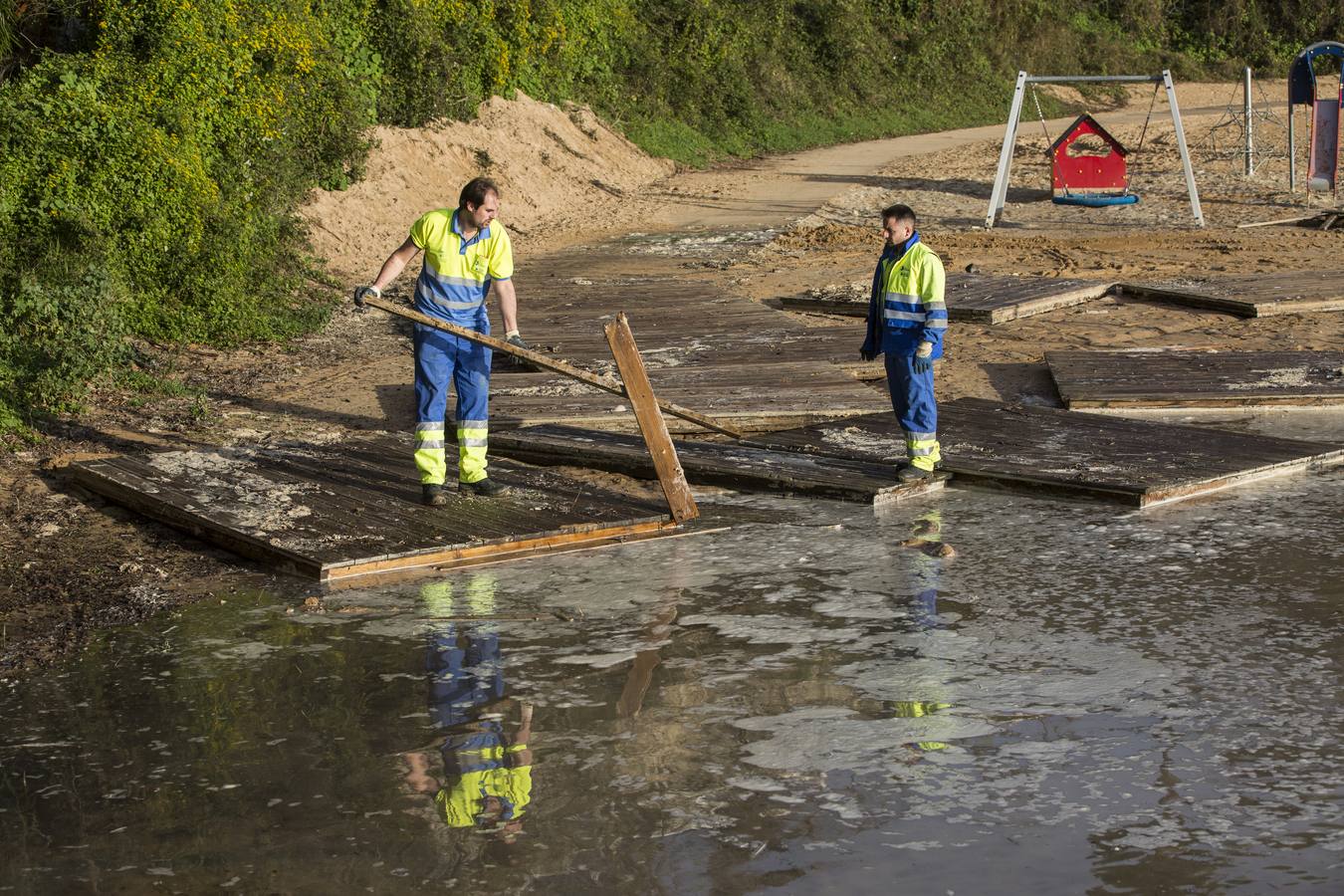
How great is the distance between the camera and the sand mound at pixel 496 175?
17.5 meters

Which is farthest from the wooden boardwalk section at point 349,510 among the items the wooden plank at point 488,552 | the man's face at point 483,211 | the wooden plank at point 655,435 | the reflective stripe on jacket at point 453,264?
the man's face at point 483,211

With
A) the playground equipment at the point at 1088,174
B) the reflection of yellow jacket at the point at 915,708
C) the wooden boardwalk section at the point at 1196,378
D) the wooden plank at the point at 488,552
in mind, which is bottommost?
the reflection of yellow jacket at the point at 915,708

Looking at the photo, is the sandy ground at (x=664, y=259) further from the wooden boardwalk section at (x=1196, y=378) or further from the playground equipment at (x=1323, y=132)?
the playground equipment at (x=1323, y=132)

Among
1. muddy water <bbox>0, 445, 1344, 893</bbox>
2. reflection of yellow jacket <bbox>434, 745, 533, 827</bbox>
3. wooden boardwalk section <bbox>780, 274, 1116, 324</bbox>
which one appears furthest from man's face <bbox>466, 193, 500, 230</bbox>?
wooden boardwalk section <bbox>780, 274, 1116, 324</bbox>

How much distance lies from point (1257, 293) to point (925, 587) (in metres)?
9.22

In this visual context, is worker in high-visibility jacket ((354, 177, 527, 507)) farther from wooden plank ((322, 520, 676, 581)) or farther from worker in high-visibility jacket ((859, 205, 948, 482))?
worker in high-visibility jacket ((859, 205, 948, 482))

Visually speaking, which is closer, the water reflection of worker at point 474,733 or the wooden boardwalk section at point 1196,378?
the water reflection of worker at point 474,733

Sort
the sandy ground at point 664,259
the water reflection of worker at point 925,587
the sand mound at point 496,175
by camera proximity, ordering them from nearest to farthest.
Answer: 1. the water reflection of worker at point 925,587
2. the sandy ground at point 664,259
3. the sand mound at point 496,175

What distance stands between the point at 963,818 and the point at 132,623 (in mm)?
3783

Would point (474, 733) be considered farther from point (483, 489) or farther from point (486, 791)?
point (483, 489)

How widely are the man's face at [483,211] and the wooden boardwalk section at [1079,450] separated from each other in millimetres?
2475

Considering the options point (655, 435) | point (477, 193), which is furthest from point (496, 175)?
point (655, 435)

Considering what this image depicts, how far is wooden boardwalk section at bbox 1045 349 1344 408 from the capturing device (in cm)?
1054

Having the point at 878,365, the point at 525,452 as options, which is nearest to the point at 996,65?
the point at 878,365
